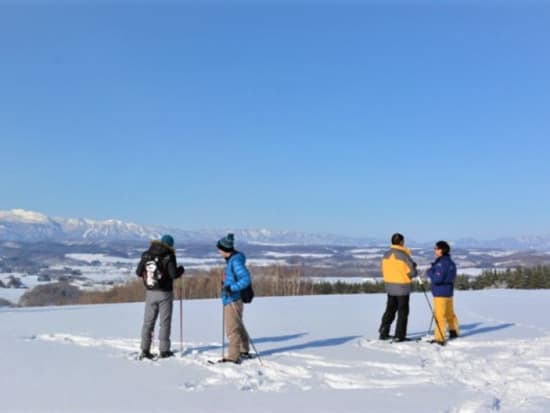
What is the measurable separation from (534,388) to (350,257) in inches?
4070

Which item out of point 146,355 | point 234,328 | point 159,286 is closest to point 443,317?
point 234,328

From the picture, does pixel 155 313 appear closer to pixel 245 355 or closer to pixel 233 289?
pixel 233 289

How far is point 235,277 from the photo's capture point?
27.9 ft

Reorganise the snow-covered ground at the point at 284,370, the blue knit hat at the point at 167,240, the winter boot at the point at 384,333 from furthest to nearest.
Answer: the winter boot at the point at 384,333 → the blue knit hat at the point at 167,240 → the snow-covered ground at the point at 284,370

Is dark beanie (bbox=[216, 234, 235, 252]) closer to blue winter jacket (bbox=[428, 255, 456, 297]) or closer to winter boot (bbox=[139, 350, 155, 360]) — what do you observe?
winter boot (bbox=[139, 350, 155, 360])

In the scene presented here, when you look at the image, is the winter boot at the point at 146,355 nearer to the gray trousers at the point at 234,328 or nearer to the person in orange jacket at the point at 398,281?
the gray trousers at the point at 234,328

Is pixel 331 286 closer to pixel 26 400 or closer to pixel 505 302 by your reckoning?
pixel 505 302

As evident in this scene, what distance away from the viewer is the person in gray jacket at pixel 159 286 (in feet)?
28.5

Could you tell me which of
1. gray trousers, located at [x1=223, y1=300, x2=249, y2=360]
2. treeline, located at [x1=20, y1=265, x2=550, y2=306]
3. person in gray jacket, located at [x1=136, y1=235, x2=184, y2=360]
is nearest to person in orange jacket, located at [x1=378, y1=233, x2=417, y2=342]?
gray trousers, located at [x1=223, y1=300, x2=249, y2=360]

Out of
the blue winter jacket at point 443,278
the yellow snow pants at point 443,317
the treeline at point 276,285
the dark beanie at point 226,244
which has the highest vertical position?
the dark beanie at point 226,244

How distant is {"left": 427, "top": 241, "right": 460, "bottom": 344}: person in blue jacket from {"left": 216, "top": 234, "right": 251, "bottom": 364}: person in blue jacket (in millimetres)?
3899

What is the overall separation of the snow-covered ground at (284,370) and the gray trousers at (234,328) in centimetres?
25

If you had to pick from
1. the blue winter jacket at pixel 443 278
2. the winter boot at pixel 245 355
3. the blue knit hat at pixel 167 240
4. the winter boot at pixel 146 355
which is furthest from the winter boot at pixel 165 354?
the blue winter jacket at pixel 443 278

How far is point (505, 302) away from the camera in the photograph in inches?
736
